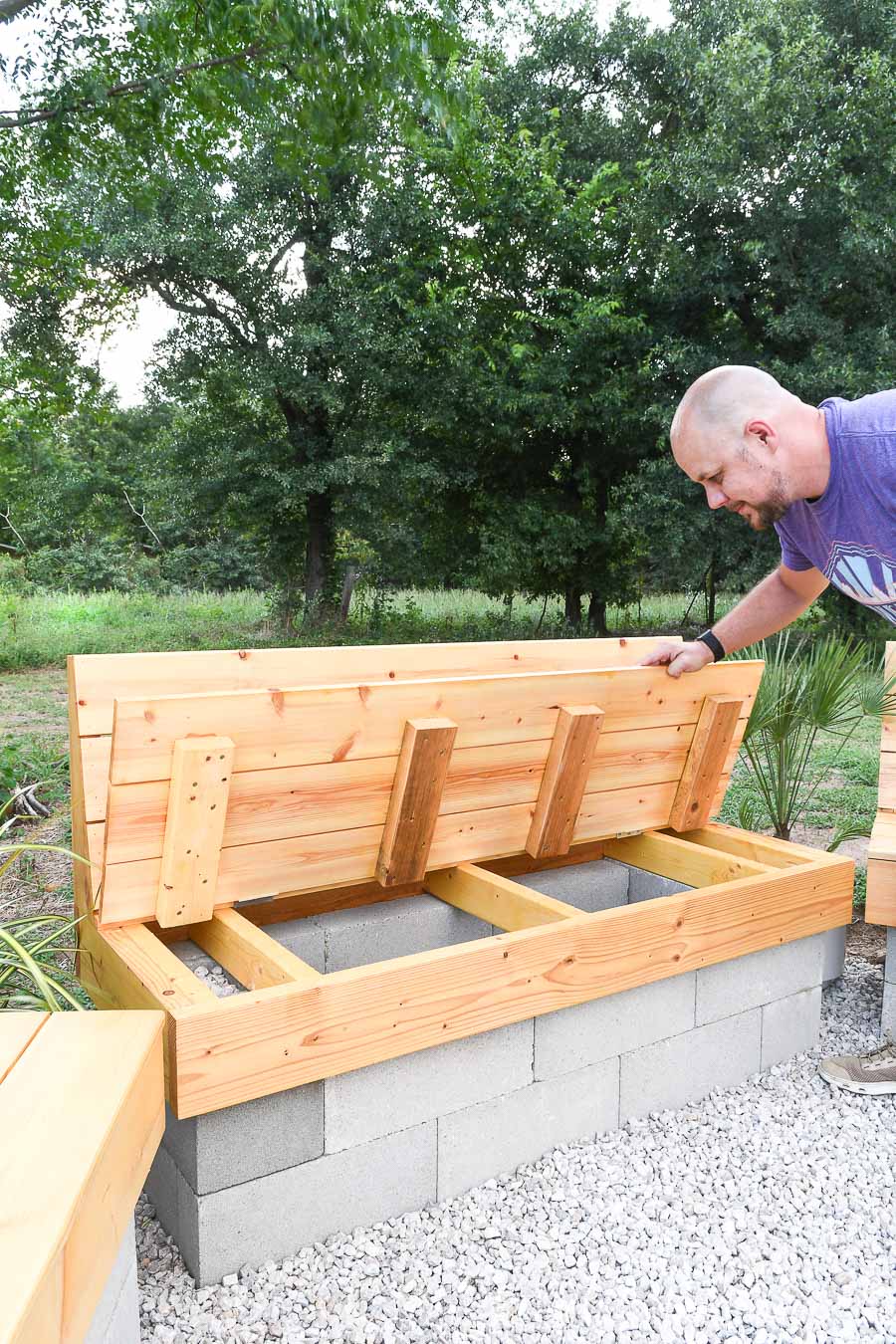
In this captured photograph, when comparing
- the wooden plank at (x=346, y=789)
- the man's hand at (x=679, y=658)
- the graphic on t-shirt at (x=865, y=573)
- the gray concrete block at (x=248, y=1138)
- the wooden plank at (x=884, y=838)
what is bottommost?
the gray concrete block at (x=248, y=1138)

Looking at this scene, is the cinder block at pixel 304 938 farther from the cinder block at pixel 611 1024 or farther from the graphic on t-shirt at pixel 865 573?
the graphic on t-shirt at pixel 865 573

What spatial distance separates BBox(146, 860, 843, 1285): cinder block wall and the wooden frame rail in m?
0.08

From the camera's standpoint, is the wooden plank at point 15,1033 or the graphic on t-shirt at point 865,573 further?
the graphic on t-shirt at point 865,573

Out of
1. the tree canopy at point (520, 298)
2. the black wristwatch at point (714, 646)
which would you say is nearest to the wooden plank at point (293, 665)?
the black wristwatch at point (714, 646)

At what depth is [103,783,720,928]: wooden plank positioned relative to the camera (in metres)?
2.03

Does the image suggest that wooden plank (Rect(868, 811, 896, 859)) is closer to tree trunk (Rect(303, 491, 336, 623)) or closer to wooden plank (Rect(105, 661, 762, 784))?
wooden plank (Rect(105, 661, 762, 784))

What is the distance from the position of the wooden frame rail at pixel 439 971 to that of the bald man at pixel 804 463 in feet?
2.91

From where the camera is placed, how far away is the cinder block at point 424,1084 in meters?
1.85

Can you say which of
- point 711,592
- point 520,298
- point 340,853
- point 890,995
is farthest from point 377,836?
point 520,298

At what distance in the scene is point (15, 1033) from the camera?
131 cm

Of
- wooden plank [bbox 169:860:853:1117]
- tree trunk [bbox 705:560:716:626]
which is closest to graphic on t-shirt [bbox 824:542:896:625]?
wooden plank [bbox 169:860:853:1117]

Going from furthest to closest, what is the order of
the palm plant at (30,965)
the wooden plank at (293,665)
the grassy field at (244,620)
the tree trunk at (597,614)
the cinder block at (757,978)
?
the tree trunk at (597,614) → the grassy field at (244,620) → the cinder block at (757,978) → the wooden plank at (293,665) → the palm plant at (30,965)

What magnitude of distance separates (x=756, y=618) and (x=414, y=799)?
1148 mm

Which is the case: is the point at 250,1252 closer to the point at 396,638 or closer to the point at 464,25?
the point at 396,638
